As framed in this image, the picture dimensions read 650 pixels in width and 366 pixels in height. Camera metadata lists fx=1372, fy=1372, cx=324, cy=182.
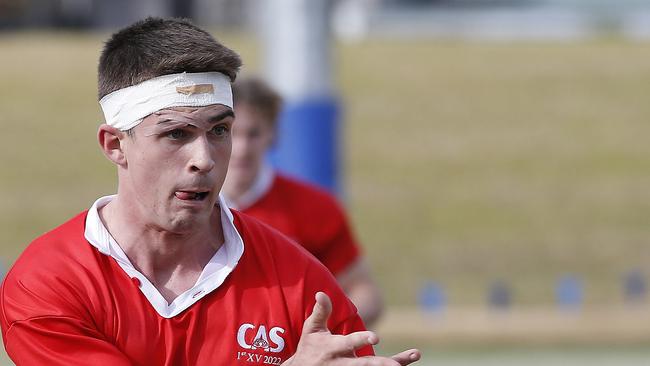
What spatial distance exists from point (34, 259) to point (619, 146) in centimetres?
1604

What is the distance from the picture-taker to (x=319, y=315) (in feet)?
10.1

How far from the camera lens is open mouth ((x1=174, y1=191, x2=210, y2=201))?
3.28 meters

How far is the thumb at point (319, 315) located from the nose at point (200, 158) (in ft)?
1.37

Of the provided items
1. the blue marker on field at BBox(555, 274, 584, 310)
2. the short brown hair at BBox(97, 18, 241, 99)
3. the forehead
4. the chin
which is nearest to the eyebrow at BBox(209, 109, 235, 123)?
the forehead

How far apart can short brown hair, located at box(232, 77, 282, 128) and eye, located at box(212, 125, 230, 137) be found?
2.27 m

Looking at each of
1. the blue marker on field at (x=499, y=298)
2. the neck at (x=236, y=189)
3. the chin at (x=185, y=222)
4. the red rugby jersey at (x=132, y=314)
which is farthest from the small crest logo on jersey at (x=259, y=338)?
the blue marker on field at (x=499, y=298)

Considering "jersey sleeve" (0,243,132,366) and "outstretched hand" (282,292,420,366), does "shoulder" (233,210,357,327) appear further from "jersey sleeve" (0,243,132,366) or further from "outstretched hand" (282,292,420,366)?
"jersey sleeve" (0,243,132,366)

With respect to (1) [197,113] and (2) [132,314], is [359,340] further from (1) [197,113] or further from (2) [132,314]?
(1) [197,113]

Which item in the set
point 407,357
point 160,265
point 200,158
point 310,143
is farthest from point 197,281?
point 310,143

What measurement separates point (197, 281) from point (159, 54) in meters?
0.57

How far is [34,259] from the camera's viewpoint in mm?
3281

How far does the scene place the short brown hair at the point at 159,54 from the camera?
130 inches

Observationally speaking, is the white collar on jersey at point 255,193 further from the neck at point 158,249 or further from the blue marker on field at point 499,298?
the blue marker on field at point 499,298

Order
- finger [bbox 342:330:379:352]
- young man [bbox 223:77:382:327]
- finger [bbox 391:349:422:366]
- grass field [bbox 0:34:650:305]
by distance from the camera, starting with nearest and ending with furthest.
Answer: finger [bbox 342:330:379:352] → finger [bbox 391:349:422:366] → young man [bbox 223:77:382:327] → grass field [bbox 0:34:650:305]
